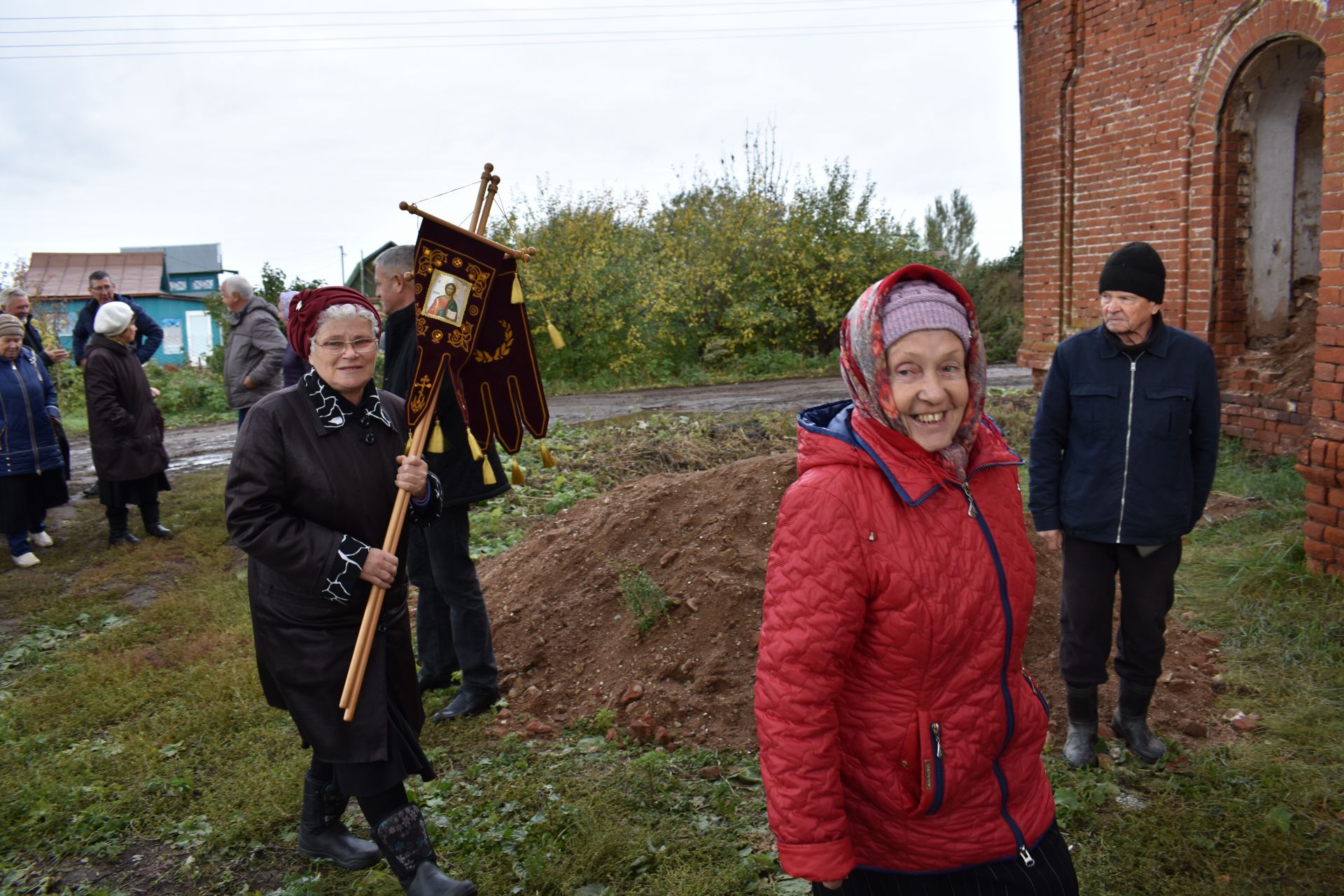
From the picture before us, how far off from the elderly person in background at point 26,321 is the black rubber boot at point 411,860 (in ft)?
22.6

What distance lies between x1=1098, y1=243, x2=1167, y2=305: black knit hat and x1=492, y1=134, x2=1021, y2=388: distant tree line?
16505mm

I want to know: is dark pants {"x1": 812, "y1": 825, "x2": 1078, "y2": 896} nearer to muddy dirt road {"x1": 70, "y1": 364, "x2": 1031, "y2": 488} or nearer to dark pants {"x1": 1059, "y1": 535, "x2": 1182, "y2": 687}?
dark pants {"x1": 1059, "y1": 535, "x2": 1182, "y2": 687}

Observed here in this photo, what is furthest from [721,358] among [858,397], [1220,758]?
[858,397]

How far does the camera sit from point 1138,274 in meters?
3.59

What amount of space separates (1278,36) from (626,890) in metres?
8.14

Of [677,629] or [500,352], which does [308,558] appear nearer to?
[500,352]

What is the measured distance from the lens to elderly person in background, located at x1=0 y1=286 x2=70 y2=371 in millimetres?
8430

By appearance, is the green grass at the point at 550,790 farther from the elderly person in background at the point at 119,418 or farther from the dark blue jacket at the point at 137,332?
the dark blue jacket at the point at 137,332

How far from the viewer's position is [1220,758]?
3816 mm

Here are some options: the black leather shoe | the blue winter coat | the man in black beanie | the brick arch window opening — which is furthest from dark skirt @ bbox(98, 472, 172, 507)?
the brick arch window opening

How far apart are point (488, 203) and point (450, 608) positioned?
202 centimetres

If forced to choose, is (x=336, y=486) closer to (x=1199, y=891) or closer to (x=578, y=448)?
(x=1199, y=891)

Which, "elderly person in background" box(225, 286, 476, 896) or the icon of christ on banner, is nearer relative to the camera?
"elderly person in background" box(225, 286, 476, 896)

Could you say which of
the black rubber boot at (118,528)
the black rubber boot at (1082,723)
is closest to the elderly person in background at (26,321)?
the black rubber boot at (118,528)
